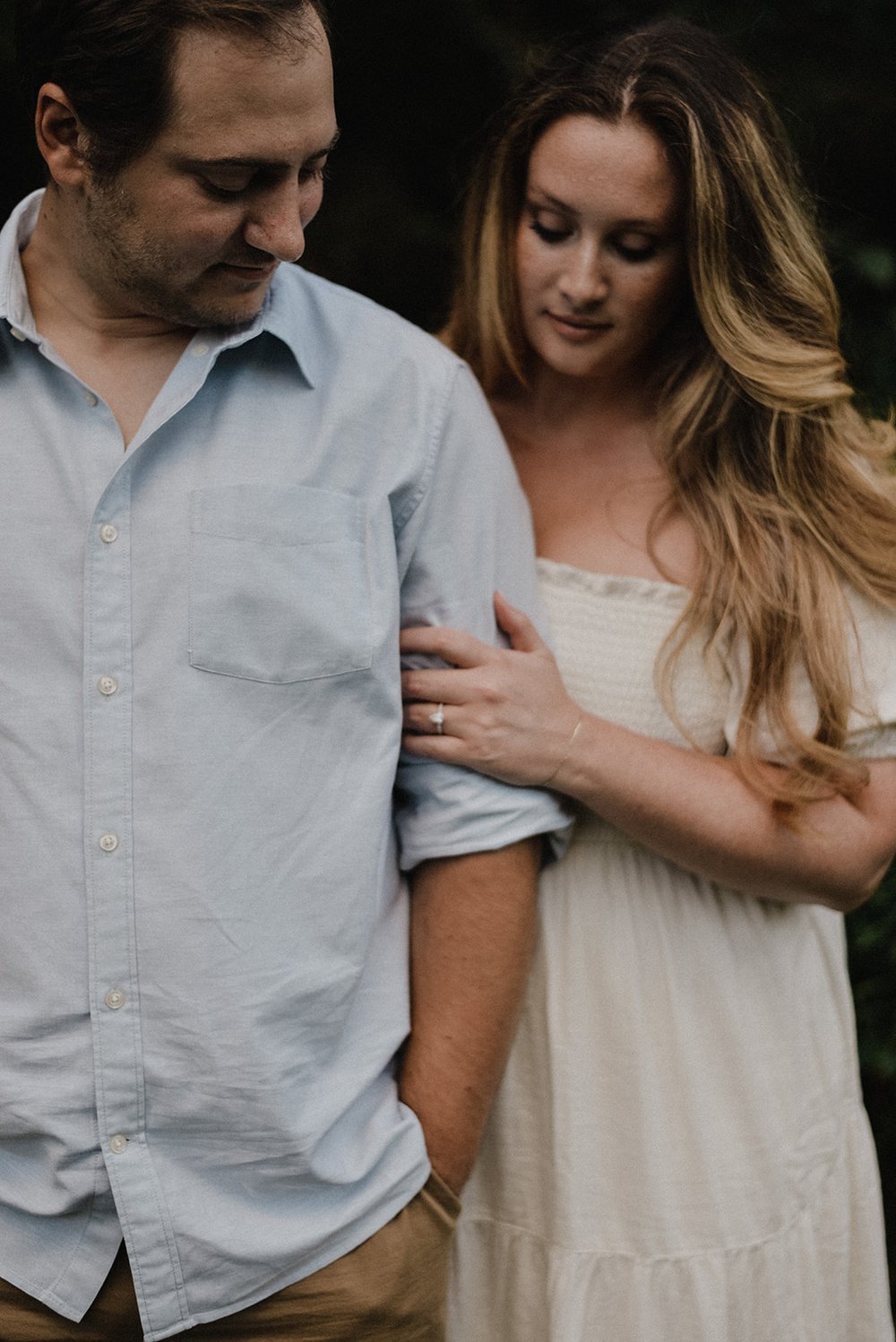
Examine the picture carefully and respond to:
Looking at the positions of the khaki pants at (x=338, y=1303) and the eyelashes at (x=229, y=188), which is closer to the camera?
the eyelashes at (x=229, y=188)

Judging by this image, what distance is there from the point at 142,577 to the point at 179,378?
0.23m

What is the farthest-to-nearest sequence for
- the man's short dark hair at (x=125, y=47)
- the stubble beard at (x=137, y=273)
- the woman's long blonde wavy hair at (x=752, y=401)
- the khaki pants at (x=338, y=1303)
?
the woman's long blonde wavy hair at (x=752, y=401)
the khaki pants at (x=338, y=1303)
the stubble beard at (x=137, y=273)
the man's short dark hair at (x=125, y=47)

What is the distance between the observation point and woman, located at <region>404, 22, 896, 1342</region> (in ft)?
6.23

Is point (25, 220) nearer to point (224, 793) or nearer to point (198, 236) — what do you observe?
point (198, 236)

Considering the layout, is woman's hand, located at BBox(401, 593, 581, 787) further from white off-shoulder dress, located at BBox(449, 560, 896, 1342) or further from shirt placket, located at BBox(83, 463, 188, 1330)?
shirt placket, located at BBox(83, 463, 188, 1330)

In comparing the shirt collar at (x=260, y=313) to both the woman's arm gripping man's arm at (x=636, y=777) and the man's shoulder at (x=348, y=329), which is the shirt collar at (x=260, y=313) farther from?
the woman's arm gripping man's arm at (x=636, y=777)

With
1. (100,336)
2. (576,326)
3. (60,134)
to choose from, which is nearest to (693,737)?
(576,326)

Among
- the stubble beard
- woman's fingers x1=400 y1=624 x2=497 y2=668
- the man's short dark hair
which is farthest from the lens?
woman's fingers x1=400 y1=624 x2=497 y2=668

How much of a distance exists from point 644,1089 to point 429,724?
588 mm

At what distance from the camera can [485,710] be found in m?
1.76

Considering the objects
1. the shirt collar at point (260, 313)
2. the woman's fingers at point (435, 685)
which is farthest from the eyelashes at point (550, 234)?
the woman's fingers at point (435, 685)

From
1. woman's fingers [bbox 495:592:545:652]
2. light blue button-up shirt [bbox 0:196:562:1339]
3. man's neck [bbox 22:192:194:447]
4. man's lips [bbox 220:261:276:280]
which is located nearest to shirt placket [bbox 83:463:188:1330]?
light blue button-up shirt [bbox 0:196:562:1339]

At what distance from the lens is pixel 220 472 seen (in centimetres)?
162

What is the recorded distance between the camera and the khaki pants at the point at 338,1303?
1660 mm
